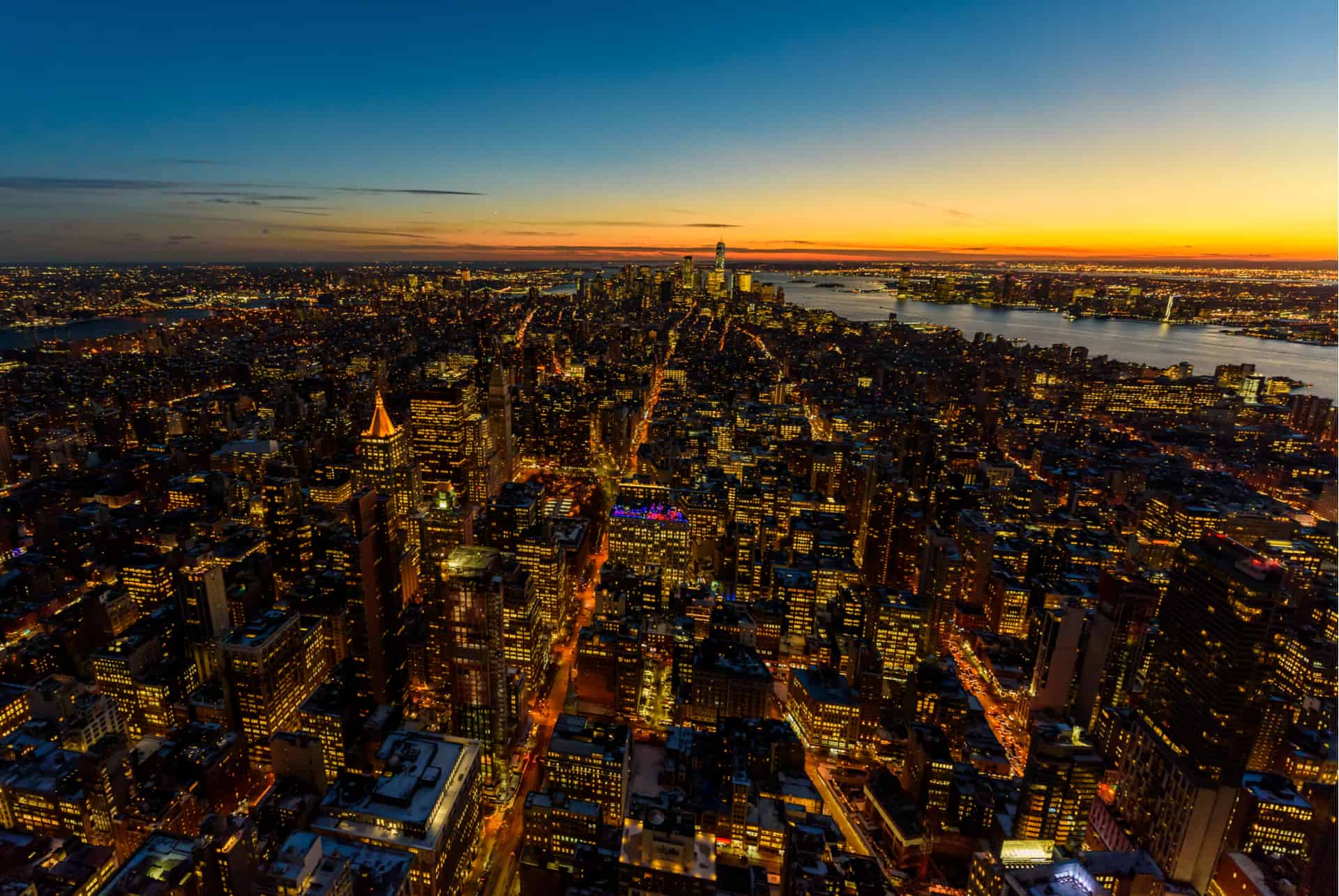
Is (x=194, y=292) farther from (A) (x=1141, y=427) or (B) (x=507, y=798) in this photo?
(A) (x=1141, y=427)

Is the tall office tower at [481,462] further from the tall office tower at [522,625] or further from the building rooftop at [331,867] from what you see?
the building rooftop at [331,867]

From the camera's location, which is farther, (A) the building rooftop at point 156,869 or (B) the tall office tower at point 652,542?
(B) the tall office tower at point 652,542

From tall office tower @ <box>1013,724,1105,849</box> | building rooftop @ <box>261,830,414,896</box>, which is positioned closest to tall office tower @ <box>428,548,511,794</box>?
building rooftop @ <box>261,830,414,896</box>

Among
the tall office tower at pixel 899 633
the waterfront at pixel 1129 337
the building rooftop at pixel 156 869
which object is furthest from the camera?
the waterfront at pixel 1129 337

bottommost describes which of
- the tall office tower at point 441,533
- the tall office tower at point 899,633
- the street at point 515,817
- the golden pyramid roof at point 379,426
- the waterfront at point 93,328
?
the street at point 515,817

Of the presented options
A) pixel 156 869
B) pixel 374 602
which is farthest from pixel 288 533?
pixel 156 869

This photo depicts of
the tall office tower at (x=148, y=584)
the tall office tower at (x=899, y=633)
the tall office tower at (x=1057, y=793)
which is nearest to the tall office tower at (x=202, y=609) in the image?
the tall office tower at (x=148, y=584)

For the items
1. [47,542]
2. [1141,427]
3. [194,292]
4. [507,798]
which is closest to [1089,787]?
[507,798]
